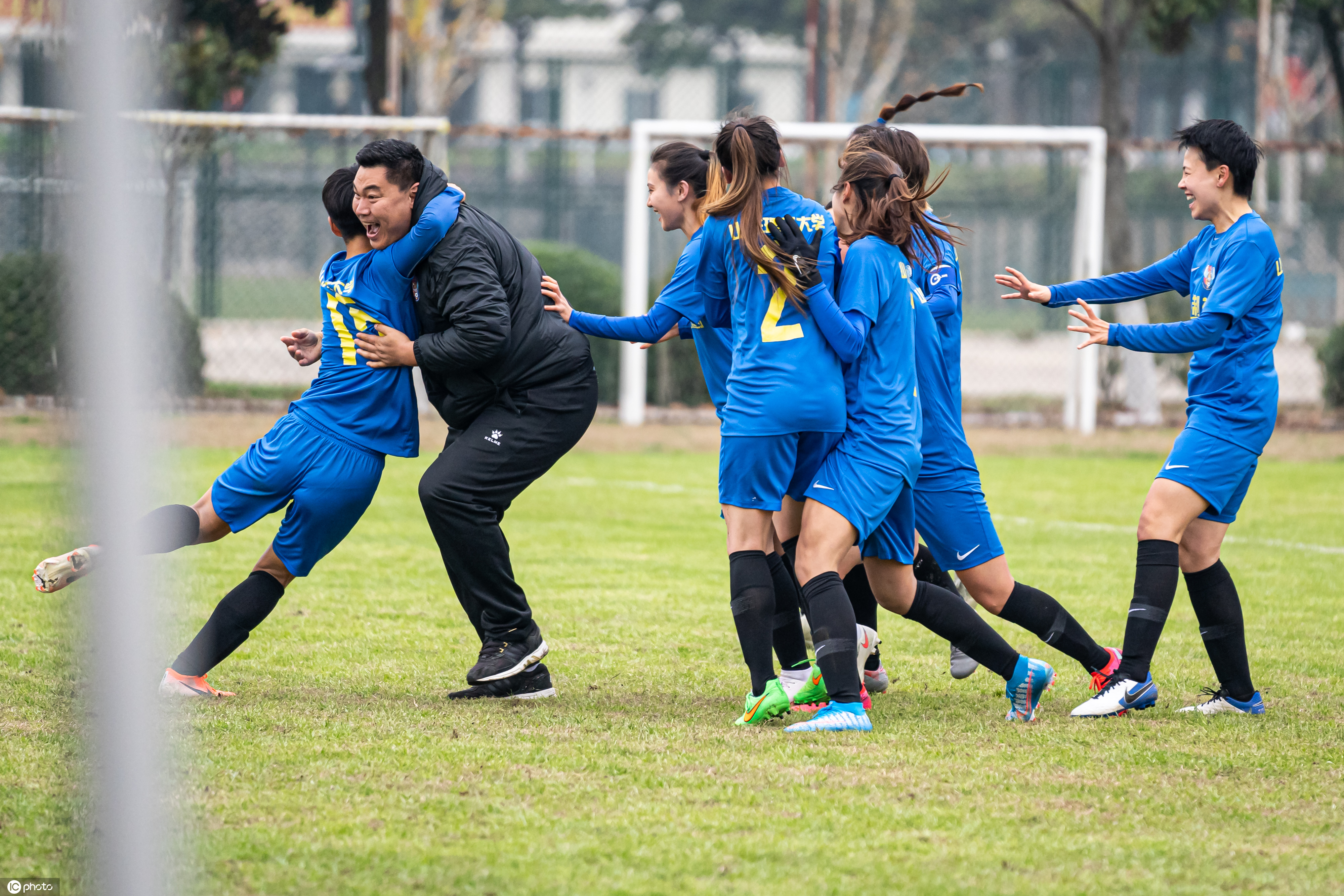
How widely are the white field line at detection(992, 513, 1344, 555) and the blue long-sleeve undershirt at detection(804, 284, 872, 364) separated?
178 inches

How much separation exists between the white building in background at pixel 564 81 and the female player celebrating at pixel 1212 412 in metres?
21.0

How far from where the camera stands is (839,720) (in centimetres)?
435

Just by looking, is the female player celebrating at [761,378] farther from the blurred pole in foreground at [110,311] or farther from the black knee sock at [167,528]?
the blurred pole in foreground at [110,311]

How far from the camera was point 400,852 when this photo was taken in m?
3.21

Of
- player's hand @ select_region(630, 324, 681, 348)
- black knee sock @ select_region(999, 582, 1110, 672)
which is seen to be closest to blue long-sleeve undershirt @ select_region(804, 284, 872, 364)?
player's hand @ select_region(630, 324, 681, 348)

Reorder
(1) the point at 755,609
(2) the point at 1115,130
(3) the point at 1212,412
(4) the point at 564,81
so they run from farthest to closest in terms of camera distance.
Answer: (4) the point at 564,81, (2) the point at 1115,130, (3) the point at 1212,412, (1) the point at 755,609

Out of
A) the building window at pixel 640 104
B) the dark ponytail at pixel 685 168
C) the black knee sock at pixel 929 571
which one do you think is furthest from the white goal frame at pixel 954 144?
the building window at pixel 640 104

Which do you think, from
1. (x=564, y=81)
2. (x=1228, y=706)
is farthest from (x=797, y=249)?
(x=564, y=81)

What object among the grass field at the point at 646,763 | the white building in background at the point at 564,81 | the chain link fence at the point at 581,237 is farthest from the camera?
the white building in background at the point at 564,81

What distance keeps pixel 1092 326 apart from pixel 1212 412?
1.49ft

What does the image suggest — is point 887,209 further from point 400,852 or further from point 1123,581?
point 1123,581

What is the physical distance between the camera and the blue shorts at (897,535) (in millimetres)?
4574

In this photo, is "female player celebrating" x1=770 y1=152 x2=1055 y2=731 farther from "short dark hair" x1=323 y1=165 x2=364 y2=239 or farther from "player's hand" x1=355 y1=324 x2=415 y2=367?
"short dark hair" x1=323 y1=165 x2=364 y2=239

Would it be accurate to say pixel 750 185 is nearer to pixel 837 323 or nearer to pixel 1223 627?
pixel 837 323
